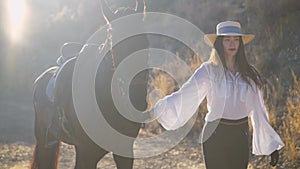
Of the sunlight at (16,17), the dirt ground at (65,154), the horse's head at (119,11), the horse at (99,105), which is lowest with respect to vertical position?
the dirt ground at (65,154)

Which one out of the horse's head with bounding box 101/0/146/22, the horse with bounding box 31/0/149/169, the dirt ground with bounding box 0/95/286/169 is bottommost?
the dirt ground with bounding box 0/95/286/169

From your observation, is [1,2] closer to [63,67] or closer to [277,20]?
[277,20]

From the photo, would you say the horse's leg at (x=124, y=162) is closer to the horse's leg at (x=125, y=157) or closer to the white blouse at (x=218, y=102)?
the horse's leg at (x=125, y=157)

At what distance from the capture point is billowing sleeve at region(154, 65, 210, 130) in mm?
3752

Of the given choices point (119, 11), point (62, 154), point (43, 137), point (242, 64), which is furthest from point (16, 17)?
point (242, 64)

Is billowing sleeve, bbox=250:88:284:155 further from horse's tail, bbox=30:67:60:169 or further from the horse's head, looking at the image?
horse's tail, bbox=30:67:60:169

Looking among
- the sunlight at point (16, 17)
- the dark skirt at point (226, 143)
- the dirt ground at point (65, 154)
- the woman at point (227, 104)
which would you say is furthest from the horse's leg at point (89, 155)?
the sunlight at point (16, 17)

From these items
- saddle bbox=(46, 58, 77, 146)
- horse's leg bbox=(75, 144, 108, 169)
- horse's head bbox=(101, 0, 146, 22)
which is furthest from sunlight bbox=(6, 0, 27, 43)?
horse's head bbox=(101, 0, 146, 22)

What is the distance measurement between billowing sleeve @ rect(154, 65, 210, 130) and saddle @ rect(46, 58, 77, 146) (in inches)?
34.7

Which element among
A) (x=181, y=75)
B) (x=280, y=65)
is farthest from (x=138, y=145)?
(x=280, y=65)

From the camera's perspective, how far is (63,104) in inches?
164

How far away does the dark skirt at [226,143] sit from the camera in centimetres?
383

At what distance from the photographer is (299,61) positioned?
8.95 meters

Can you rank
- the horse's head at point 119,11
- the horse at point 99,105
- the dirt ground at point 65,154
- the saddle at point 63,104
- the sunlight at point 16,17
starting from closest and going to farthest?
the horse at point 99,105
the horse's head at point 119,11
the saddle at point 63,104
the dirt ground at point 65,154
the sunlight at point 16,17
